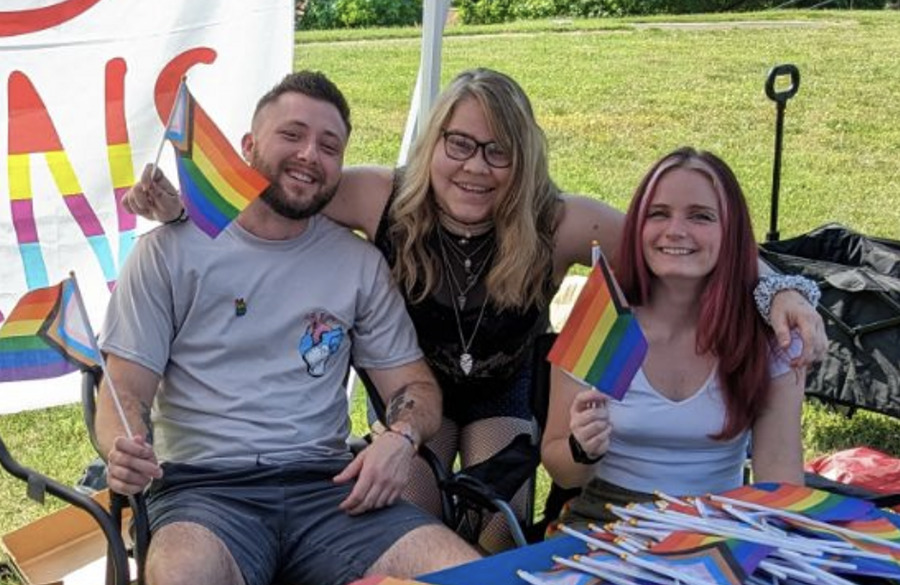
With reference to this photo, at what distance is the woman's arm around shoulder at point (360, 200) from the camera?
346 centimetres

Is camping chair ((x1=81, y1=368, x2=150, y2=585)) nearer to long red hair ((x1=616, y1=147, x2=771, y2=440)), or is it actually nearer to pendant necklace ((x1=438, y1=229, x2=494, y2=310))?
pendant necklace ((x1=438, y1=229, x2=494, y2=310))

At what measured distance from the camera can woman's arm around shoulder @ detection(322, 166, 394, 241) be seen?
346cm

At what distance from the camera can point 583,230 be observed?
3490 mm

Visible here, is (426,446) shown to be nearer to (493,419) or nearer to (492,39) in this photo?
(493,419)

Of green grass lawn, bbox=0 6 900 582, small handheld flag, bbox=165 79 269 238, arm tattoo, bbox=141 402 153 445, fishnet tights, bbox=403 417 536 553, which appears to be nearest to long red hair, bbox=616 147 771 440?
fishnet tights, bbox=403 417 536 553

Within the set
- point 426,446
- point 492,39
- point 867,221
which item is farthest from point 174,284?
point 492,39

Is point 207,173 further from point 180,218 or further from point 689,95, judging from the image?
point 689,95

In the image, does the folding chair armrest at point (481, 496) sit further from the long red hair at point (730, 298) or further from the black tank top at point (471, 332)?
the long red hair at point (730, 298)

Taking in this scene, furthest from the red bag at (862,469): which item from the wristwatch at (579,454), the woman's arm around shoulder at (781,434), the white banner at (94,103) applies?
the white banner at (94,103)

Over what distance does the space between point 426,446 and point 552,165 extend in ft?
23.1

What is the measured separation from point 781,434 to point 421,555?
0.88 meters

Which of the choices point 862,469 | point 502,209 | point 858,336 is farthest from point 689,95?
point 502,209

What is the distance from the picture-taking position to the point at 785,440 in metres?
3.02

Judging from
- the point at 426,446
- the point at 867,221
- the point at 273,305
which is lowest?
the point at 867,221
